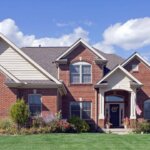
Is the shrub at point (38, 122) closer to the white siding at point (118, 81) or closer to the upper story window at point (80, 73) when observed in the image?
the upper story window at point (80, 73)

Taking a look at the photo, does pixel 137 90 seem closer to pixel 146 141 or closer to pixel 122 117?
pixel 122 117

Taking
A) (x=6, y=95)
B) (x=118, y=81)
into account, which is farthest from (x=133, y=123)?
(x=6, y=95)

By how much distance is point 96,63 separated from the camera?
38.6 metres

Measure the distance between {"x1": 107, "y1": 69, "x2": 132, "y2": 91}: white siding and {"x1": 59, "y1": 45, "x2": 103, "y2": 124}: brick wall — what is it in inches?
40.6

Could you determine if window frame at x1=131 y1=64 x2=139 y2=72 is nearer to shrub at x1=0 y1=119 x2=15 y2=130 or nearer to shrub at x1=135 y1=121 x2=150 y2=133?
shrub at x1=135 y1=121 x2=150 y2=133

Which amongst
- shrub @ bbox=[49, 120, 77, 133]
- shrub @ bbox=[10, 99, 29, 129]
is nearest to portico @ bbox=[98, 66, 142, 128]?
shrub @ bbox=[49, 120, 77, 133]

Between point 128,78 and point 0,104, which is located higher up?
point 128,78

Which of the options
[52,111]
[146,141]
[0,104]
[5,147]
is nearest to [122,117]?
[52,111]

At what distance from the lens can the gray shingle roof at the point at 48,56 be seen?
40.5m

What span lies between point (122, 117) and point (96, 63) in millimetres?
5900

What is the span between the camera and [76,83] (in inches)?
1540

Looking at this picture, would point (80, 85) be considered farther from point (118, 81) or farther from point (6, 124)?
point (6, 124)

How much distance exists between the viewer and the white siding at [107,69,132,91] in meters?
38.6

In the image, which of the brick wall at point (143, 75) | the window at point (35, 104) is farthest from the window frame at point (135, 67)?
the window at point (35, 104)
